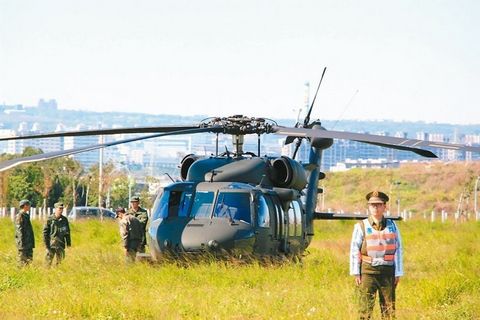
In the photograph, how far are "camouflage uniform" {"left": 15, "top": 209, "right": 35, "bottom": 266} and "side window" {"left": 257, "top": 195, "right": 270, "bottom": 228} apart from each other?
4.91 meters

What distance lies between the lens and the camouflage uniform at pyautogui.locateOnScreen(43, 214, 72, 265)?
76.2 feet

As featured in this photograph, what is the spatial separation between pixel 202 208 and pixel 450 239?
14.6 metres

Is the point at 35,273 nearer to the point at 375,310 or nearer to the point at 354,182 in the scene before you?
the point at 375,310

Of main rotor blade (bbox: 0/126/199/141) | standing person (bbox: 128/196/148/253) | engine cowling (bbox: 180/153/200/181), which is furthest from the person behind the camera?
standing person (bbox: 128/196/148/253)

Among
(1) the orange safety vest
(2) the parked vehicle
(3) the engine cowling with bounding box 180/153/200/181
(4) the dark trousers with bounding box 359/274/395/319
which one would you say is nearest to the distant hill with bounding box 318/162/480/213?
(2) the parked vehicle

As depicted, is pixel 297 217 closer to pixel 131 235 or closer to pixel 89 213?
pixel 131 235

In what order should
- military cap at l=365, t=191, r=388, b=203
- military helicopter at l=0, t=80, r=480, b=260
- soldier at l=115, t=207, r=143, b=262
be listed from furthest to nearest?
soldier at l=115, t=207, r=143, b=262 < military helicopter at l=0, t=80, r=480, b=260 < military cap at l=365, t=191, r=388, b=203

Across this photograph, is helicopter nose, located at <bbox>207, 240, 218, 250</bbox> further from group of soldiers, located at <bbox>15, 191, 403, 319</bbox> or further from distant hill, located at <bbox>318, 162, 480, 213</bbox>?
distant hill, located at <bbox>318, 162, 480, 213</bbox>

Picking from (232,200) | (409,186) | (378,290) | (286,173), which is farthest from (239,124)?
(409,186)

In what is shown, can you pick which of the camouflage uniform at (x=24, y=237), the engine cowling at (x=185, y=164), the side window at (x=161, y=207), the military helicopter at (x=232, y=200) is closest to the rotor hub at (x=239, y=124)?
the military helicopter at (x=232, y=200)

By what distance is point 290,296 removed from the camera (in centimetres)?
1677

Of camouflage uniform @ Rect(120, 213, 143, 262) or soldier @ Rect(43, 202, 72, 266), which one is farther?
camouflage uniform @ Rect(120, 213, 143, 262)

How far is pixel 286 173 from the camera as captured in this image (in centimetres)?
2158

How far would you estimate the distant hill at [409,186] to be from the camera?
113625mm
